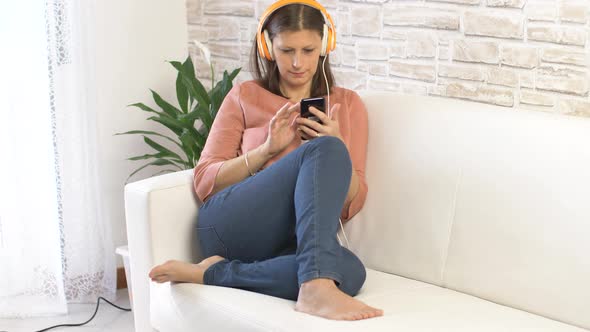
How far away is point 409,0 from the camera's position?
261cm

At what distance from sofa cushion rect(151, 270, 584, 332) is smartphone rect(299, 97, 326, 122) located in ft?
1.45

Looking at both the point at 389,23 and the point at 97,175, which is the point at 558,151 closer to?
the point at 389,23

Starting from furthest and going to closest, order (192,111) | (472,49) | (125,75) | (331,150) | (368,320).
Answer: (125,75) → (192,111) → (472,49) → (331,150) → (368,320)

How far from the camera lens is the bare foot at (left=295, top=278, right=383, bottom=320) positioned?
5.95ft

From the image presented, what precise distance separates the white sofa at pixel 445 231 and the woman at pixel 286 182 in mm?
50

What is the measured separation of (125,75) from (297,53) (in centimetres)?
117

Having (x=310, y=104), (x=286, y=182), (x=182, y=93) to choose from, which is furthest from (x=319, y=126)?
(x=182, y=93)

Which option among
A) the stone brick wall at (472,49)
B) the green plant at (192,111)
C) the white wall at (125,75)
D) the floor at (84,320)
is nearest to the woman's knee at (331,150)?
the stone brick wall at (472,49)

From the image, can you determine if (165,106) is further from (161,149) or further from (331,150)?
(331,150)

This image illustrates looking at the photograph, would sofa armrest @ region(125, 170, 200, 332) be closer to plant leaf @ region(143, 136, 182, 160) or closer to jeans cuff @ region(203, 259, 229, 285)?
jeans cuff @ region(203, 259, 229, 285)

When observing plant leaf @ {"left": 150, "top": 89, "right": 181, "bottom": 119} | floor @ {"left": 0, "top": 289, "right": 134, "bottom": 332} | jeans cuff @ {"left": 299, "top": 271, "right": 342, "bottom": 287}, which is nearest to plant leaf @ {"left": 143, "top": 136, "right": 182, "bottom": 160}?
plant leaf @ {"left": 150, "top": 89, "right": 181, "bottom": 119}

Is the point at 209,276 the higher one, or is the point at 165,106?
the point at 165,106

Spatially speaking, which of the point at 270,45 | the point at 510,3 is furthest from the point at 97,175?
the point at 510,3

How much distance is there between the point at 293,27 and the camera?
224 centimetres
